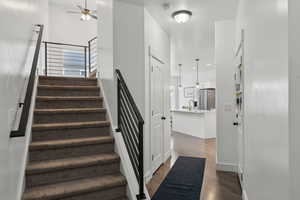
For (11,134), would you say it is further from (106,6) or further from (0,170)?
(106,6)

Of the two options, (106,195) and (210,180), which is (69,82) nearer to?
(106,195)

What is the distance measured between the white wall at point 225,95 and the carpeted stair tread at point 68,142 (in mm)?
2264

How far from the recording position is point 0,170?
134 centimetres

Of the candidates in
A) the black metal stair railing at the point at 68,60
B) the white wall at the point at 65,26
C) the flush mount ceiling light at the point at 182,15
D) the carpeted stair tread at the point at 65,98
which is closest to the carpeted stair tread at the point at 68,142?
the carpeted stair tread at the point at 65,98

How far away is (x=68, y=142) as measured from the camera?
→ 7.94 ft

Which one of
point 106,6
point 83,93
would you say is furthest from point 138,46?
point 83,93

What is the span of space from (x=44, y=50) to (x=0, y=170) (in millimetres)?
4820

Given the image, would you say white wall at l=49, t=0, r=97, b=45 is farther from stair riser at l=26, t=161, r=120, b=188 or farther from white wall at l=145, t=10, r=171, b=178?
stair riser at l=26, t=161, r=120, b=188

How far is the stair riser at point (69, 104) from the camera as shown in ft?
9.49

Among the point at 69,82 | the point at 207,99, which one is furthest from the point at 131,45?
the point at 207,99

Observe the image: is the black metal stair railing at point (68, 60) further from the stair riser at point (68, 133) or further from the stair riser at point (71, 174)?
the stair riser at point (71, 174)

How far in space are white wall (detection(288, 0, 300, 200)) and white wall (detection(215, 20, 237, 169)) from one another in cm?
282

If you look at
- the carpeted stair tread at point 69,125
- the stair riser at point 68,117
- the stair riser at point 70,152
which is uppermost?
the stair riser at point 68,117

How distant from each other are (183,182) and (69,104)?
2382 mm
